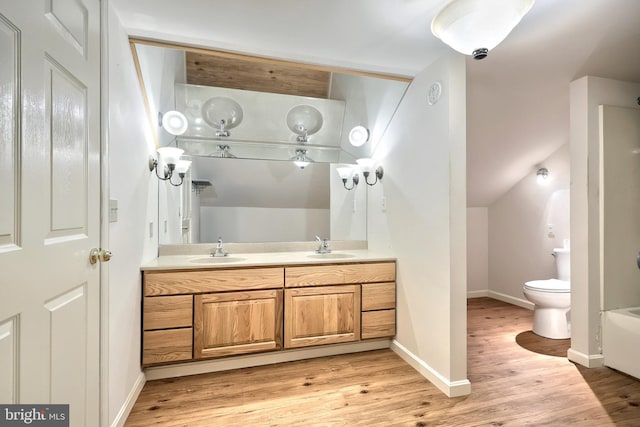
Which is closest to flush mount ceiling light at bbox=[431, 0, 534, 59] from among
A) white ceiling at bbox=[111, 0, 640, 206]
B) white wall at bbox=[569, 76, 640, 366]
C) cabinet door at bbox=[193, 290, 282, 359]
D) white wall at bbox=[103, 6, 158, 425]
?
white ceiling at bbox=[111, 0, 640, 206]

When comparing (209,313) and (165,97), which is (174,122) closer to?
(165,97)

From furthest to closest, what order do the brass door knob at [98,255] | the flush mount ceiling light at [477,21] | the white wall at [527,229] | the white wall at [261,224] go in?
the white wall at [527,229] < the white wall at [261,224] < the brass door knob at [98,255] < the flush mount ceiling light at [477,21]

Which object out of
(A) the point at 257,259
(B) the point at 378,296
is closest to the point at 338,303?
(B) the point at 378,296

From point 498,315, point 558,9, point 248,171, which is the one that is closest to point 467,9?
point 558,9

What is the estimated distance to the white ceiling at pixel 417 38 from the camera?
1.55 m

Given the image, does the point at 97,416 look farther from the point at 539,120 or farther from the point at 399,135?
the point at 539,120

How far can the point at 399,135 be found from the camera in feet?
8.03

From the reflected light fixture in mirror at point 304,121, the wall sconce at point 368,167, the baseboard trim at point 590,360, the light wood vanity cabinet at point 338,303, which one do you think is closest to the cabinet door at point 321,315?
the light wood vanity cabinet at point 338,303

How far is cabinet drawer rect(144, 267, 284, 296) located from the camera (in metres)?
2.03

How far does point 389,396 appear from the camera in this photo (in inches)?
74.5

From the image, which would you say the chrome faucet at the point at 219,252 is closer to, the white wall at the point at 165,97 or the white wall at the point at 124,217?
the white wall at the point at 165,97

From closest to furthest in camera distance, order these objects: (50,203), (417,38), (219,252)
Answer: (50,203)
(417,38)
(219,252)

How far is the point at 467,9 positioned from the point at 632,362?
2.45 metres

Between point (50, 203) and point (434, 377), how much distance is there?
7.16 feet
